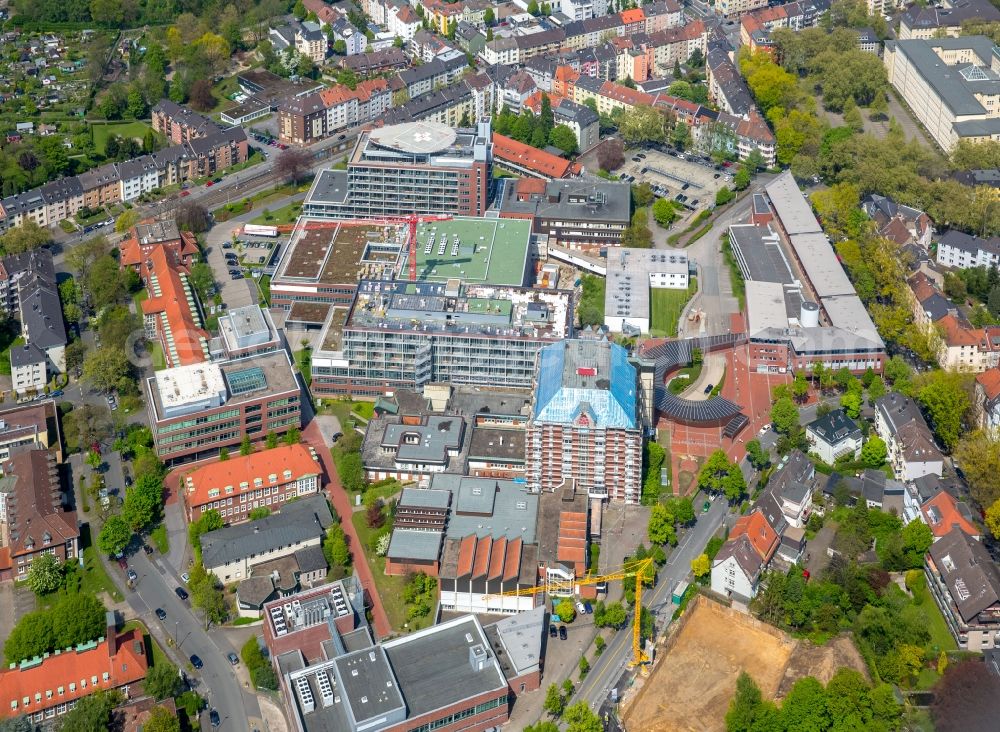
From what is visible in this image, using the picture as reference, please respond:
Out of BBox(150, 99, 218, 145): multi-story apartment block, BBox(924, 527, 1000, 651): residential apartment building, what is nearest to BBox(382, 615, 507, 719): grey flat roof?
BBox(924, 527, 1000, 651): residential apartment building

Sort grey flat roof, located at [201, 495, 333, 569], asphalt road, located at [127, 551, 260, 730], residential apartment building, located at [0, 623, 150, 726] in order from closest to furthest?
residential apartment building, located at [0, 623, 150, 726] < asphalt road, located at [127, 551, 260, 730] < grey flat roof, located at [201, 495, 333, 569]

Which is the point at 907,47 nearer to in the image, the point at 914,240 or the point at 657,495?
the point at 914,240

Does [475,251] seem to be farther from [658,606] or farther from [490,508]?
[658,606]

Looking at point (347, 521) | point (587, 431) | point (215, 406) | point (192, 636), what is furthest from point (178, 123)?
point (192, 636)

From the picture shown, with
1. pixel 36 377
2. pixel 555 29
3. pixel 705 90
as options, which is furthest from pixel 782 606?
pixel 555 29

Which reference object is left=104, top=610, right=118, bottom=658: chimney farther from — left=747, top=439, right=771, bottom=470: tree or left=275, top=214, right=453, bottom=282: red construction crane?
left=275, top=214, right=453, bottom=282: red construction crane

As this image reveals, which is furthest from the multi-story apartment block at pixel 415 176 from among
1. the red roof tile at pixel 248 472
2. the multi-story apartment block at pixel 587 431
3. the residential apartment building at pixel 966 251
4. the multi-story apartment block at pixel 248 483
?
the residential apartment building at pixel 966 251
